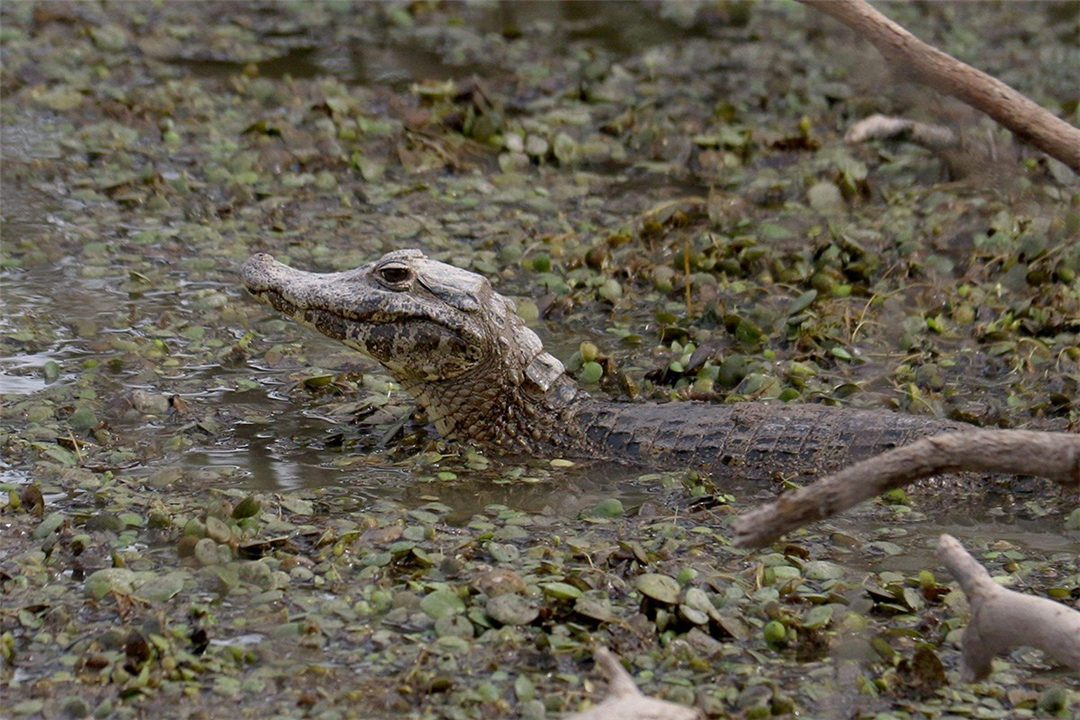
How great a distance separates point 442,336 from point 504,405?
375 mm

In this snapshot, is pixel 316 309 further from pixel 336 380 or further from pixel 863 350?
pixel 863 350

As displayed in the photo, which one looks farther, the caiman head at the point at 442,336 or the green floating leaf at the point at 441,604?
the caiman head at the point at 442,336

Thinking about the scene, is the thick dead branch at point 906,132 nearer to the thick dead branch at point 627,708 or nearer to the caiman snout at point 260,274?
the caiman snout at point 260,274

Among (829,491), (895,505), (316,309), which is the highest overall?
(829,491)

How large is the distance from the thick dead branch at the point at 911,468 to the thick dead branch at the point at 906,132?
5.18 meters

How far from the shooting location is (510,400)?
5.23 meters

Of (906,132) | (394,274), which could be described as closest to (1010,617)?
(394,274)

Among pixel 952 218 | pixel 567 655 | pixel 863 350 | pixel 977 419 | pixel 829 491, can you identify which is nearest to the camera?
pixel 829 491

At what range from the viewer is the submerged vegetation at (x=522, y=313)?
144 inches

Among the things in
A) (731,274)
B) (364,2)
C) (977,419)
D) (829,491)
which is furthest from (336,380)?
(364,2)

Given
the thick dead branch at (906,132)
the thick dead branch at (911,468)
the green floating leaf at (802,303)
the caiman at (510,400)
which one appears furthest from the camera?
the thick dead branch at (906,132)

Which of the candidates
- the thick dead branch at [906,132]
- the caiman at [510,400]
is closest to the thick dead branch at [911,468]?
the caiman at [510,400]

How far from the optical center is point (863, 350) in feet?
20.1

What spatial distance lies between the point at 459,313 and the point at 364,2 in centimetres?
691
